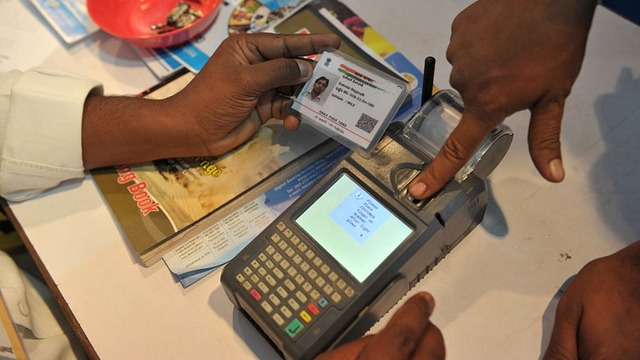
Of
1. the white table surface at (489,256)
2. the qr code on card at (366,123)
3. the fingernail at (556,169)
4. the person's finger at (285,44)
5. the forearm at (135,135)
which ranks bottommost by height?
the white table surface at (489,256)

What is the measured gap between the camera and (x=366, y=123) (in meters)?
0.64

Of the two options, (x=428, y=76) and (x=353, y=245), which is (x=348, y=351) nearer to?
(x=353, y=245)

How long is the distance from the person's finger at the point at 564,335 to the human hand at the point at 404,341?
0.42ft

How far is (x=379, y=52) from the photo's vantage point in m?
0.80

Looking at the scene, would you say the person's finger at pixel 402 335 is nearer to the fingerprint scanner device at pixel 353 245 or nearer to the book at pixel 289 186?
the fingerprint scanner device at pixel 353 245

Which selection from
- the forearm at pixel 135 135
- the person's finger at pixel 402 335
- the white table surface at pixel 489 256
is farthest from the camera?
the forearm at pixel 135 135

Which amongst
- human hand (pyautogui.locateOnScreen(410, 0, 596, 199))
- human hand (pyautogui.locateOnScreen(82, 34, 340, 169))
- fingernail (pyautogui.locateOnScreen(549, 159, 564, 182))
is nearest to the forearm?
human hand (pyautogui.locateOnScreen(82, 34, 340, 169))

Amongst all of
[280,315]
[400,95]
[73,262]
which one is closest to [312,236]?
[280,315]

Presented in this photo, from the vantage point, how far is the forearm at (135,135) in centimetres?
71

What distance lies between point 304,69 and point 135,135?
0.80 ft

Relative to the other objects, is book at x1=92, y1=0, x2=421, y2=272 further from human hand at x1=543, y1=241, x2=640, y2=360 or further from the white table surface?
human hand at x1=543, y1=241, x2=640, y2=360

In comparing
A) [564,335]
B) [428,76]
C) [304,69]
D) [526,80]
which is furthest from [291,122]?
[564,335]

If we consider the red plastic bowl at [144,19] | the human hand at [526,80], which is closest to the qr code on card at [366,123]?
the human hand at [526,80]

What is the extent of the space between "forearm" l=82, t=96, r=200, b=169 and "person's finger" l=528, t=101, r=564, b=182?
0.42 meters
